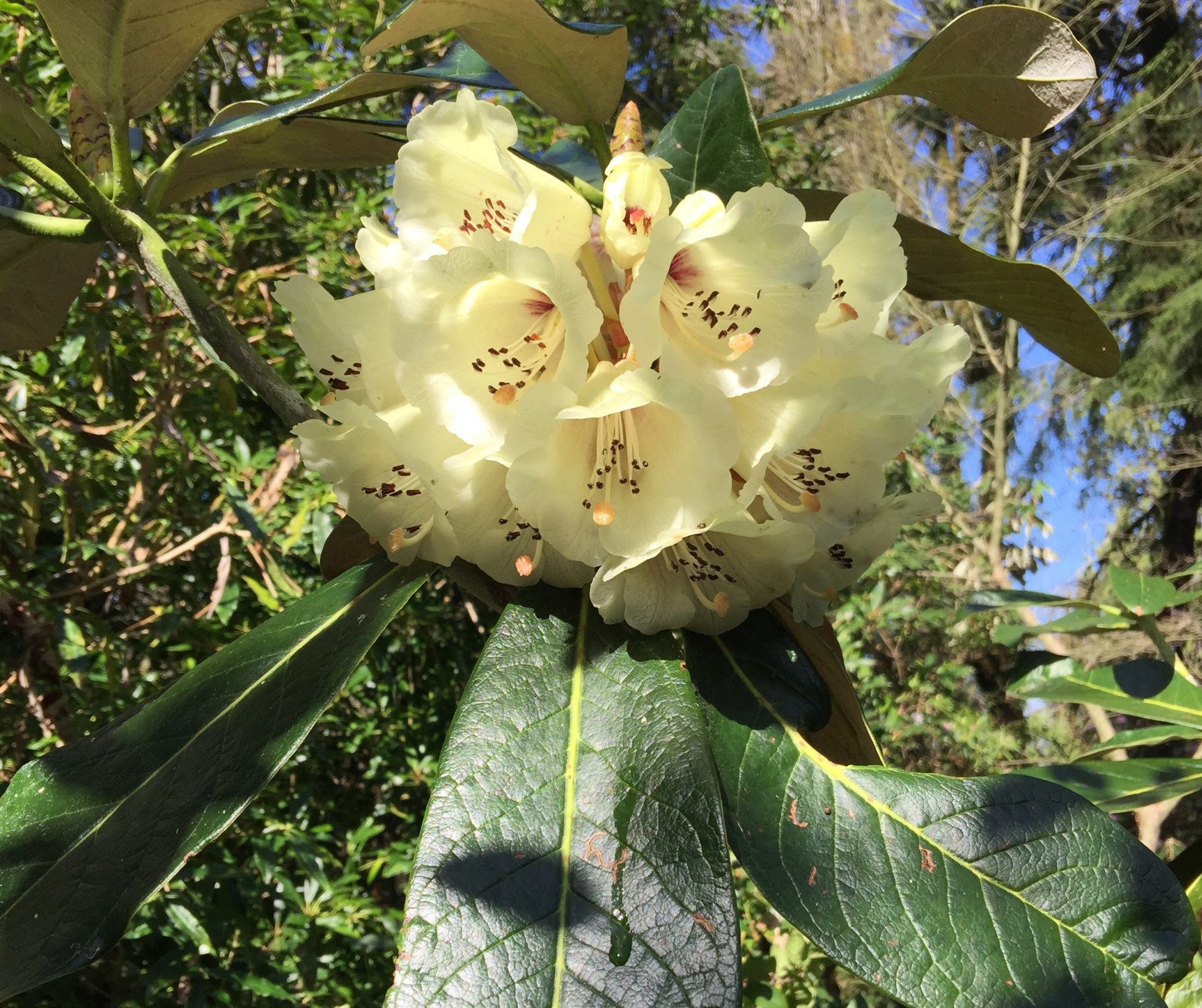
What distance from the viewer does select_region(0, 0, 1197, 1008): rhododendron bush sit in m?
0.51

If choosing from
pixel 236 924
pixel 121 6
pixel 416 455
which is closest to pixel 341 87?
pixel 121 6

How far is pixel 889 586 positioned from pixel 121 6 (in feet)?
14.7

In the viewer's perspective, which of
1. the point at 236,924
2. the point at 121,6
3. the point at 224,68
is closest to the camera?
the point at 121,6

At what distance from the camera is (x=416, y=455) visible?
606 mm

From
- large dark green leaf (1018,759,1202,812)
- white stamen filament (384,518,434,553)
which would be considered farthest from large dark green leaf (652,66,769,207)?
large dark green leaf (1018,759,1202,812)

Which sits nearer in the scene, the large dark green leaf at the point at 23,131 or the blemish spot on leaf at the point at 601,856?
the blemish spot on leaf at the point at 601,856

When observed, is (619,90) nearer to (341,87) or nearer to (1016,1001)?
(341,87)

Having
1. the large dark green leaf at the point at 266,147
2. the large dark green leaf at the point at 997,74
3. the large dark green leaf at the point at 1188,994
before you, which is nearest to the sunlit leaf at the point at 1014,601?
the large dark green leaf at the point at 1188,994

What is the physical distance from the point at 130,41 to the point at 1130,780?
1.43 meters

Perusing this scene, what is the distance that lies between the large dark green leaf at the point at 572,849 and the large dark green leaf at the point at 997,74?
552mm

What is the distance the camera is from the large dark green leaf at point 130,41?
2.33 feet

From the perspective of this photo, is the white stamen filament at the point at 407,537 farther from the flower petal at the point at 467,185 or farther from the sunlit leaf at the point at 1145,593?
the sunlit leaf at the point at 1145,593

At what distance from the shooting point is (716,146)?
0.75 m

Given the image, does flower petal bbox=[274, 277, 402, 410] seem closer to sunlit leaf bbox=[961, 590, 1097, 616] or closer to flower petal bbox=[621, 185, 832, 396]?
flower petal bbox=[621, 185, 832, 396]
